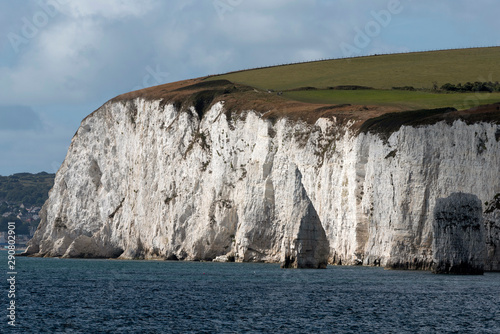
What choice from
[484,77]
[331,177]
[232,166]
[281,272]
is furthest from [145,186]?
[484,77]

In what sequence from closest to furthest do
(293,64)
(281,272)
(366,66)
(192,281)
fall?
(192,281), (281,272), (366,66), (293,64)

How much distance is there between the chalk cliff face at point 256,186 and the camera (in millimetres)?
67062

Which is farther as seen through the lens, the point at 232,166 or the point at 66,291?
the point at 232,166

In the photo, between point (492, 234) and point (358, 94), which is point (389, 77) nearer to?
point (358, 94)

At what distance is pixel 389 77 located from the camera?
116875 mm

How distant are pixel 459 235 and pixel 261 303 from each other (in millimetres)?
22719

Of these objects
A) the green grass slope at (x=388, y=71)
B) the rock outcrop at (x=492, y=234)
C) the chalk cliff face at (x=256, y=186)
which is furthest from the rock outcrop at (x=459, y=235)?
the green grass slope at (x=388, y=71)

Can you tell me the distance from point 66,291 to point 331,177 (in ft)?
129

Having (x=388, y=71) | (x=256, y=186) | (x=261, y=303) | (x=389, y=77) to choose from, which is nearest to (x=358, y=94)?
(x=389, y=77)

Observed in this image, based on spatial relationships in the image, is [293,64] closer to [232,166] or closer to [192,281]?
[232,166]

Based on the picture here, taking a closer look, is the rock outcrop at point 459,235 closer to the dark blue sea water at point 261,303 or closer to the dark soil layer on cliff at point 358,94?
the dark blue sea water at point 261,303

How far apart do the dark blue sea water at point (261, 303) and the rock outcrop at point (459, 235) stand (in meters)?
1.99

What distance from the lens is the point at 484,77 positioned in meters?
109

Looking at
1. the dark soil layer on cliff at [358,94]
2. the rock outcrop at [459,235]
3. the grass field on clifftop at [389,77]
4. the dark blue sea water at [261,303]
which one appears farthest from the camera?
the grass field on clifftop at [389,77]
